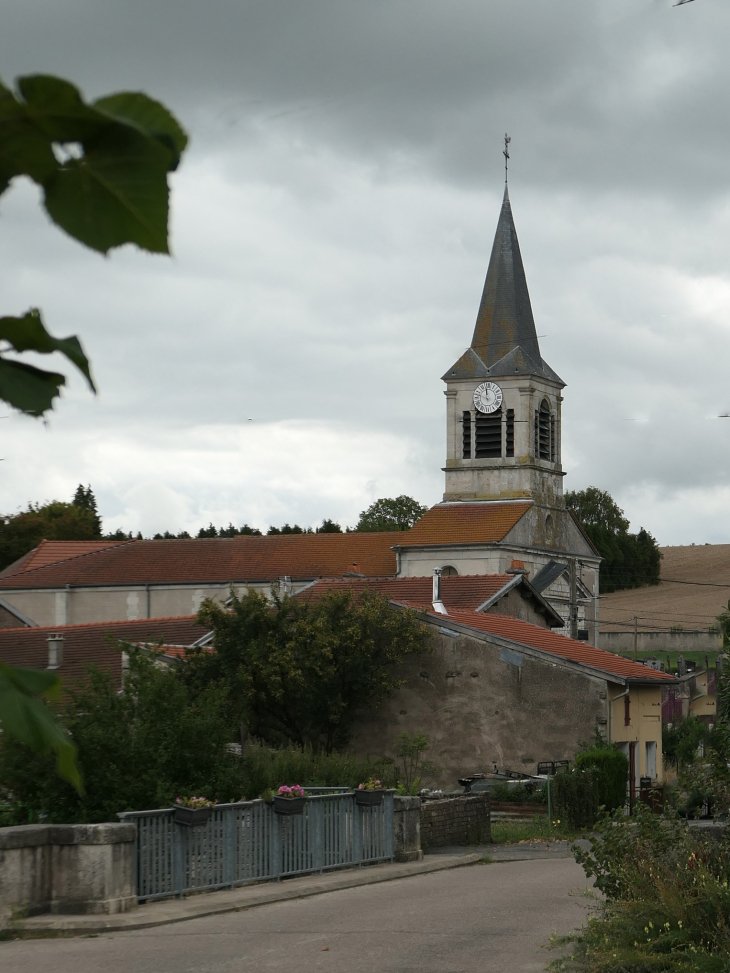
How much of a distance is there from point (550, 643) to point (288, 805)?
1842 centimetres

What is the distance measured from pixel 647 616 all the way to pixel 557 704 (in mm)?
83462

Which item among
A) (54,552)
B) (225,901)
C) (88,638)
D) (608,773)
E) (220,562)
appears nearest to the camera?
(225,901)

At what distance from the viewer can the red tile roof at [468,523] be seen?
2849 inches

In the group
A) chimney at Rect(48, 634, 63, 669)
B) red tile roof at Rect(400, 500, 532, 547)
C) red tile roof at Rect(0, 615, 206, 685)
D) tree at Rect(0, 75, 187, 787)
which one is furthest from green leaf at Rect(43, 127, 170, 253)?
red tile roof at Rect(400, 500, 532, 547)

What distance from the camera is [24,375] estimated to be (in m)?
1.41

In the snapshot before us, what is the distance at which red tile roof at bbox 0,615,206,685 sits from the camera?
34406 mm

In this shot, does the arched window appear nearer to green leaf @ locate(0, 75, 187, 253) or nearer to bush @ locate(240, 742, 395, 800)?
bush @ locate(240, 742, 395, 800)

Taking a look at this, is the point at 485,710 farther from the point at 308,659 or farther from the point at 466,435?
the point at 466,435

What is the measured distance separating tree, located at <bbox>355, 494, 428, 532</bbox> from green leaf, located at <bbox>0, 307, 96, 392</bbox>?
4488 inches

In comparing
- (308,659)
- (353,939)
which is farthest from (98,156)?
(308,659)

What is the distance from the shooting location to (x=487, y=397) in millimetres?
79812

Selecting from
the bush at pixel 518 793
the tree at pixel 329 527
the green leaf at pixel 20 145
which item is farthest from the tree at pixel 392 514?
the green leaf at pixel 20 145

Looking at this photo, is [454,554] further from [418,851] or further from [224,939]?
[224,939]

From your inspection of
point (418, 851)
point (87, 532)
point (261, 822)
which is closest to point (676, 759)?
point (418, 851)
